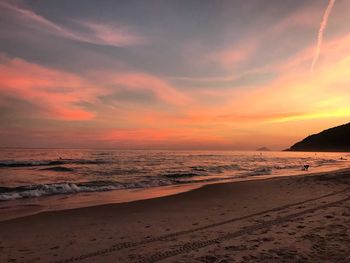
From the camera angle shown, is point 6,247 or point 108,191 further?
point 108,191

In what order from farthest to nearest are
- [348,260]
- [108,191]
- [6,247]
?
[108,191], [6,247], [348,260]

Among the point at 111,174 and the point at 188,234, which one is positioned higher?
the point at 111,174

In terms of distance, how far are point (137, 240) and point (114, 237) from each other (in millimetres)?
677

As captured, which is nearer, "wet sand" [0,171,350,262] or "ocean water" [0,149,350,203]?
"wet sand" [0,171,350,262]

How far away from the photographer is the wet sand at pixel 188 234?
6.35 meters

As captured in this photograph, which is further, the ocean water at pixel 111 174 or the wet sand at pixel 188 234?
the ocean water at pixel 111 174

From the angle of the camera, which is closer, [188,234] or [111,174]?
[188,234]

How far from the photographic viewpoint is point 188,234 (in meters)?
7.93

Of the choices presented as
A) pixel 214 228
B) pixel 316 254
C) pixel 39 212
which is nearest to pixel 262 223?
pixel 214 228

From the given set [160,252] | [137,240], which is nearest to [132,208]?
[137,240]

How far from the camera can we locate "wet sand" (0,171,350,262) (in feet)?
20.8

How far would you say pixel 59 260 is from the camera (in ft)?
20.8

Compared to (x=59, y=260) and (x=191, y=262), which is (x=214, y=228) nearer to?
(x=191, y=262)

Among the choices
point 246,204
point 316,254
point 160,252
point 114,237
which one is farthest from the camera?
point 246,204
